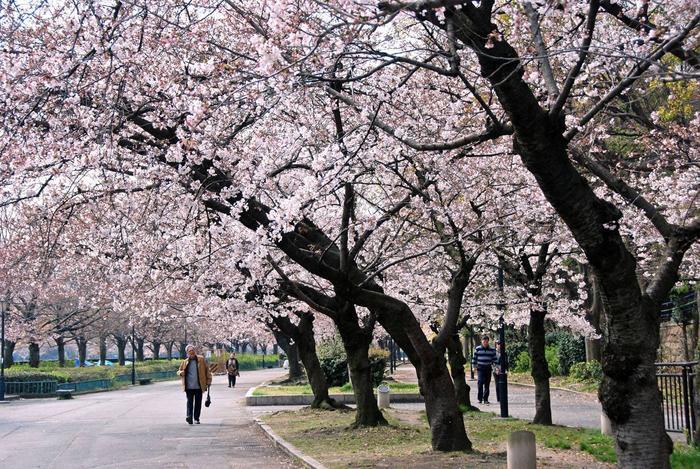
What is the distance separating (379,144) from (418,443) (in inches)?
199

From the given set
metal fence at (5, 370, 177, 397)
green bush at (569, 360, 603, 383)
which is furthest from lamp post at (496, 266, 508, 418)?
metal fence at (5, 370, 177, 397)

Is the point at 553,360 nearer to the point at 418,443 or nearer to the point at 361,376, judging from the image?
the point at 361,376

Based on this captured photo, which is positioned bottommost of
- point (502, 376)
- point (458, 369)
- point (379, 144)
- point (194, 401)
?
point (194, 401)

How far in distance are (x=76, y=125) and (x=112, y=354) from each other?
137 metres

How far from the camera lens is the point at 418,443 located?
42.8 ft

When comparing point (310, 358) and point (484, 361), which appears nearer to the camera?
point (310, 358)

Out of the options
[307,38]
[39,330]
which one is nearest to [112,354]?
[39,330]

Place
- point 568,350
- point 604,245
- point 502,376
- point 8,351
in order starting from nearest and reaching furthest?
1. point 604,245
2. point 502,376
3. point 568,350
4. point 8,351

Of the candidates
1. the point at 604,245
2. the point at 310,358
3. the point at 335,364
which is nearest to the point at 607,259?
the point at 604,245

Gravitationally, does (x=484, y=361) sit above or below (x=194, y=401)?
above

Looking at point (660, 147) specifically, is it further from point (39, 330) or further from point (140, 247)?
point (39, 330)

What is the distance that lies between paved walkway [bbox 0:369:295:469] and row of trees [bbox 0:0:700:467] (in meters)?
2.74

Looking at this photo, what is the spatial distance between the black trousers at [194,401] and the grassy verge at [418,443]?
→ 70.4 inches

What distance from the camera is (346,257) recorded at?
1164 centimetres
